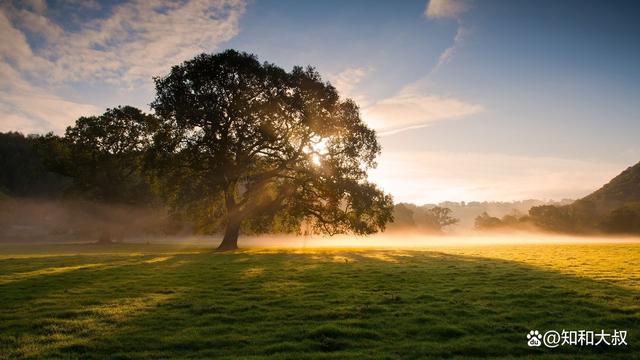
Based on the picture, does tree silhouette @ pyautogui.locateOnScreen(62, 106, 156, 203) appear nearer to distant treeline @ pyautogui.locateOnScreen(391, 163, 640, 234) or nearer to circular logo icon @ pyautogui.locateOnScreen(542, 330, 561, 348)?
circular logo icon @ pyautogui.locateOnScreen(542, 330, 561, 348)

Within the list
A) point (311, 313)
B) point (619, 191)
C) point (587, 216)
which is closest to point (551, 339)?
point (311, 313)

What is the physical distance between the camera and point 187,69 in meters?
41.4

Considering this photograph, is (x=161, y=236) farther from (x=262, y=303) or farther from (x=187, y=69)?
(x=262, y=303)

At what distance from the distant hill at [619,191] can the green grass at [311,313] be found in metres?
140

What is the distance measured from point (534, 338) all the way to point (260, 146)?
3522cm

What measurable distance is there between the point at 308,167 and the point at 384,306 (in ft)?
99.9

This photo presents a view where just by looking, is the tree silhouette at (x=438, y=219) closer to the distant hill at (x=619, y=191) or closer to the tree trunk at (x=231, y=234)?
the distant hill at (x=619, y=191)

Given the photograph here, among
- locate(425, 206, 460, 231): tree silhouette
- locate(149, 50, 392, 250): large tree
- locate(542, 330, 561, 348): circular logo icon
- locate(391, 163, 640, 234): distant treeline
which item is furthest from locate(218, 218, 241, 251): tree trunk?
locate(425, 206, 460, 231): tree silhouette

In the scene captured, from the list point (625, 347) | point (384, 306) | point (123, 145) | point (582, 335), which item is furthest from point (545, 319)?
point (123, 145)

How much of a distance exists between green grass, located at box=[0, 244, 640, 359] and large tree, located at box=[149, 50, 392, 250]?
819 inches

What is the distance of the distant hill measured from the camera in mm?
136500

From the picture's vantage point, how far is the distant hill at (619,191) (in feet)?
448

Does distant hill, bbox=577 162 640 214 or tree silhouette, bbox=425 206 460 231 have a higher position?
distant hill, bbox=577 162 640 214

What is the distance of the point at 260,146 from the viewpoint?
4288 centimetres
